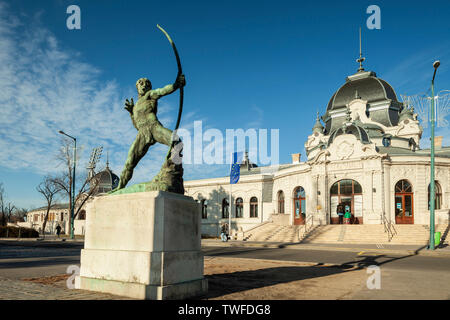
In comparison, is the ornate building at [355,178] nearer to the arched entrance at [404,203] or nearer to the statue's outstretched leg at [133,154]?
the arched entrance at [404,203]

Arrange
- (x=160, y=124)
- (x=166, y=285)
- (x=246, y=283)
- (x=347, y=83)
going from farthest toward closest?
(x=347, y=83) → (x=246, y=283) → (x=160, y=124) → (x=166, y=285)

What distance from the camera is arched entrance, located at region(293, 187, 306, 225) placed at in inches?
1389

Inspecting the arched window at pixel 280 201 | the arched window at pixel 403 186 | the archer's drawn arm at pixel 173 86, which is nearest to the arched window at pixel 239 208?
the arched window at pixel 280 201

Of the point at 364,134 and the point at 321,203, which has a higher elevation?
the point at 364,134

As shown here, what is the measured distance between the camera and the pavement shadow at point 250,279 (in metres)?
7.30

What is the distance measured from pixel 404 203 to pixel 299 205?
9703 millimetres

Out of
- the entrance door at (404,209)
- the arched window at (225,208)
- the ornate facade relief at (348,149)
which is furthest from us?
the arched window at (225,208)

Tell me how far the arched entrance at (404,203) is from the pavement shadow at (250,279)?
73.7 ft

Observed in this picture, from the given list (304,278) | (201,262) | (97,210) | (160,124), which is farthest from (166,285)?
(304,278)

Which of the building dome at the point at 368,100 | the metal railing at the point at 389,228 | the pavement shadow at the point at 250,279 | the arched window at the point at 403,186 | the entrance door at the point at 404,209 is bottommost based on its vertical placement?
the metal railing at the point at 389,228

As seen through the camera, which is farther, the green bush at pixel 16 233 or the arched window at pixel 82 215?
the arched window at pixel 82 215

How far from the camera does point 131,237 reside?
21.1 ft

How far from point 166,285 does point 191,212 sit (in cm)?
148
